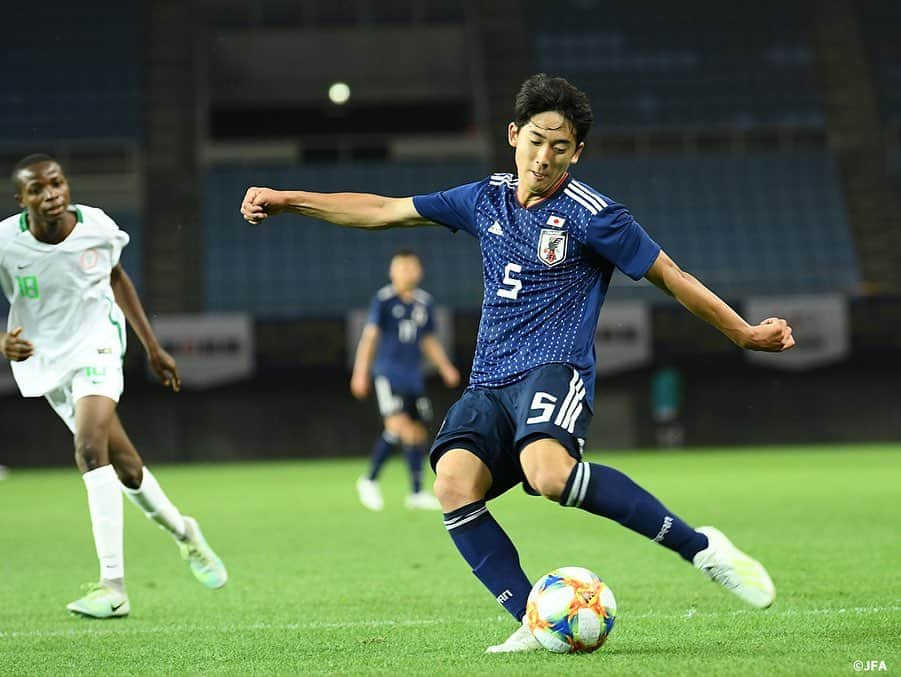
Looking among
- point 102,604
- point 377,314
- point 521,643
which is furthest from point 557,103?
point 377,314

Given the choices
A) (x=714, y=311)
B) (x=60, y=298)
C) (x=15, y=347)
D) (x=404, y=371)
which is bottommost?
(x=404, y=371)

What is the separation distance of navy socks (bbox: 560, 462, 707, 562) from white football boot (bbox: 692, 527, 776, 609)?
40 millimetres

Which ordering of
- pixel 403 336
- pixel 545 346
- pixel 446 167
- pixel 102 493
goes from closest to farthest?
pixel 545 346 < pixel 102 493 < pixel 403 336 < pixel 446 167

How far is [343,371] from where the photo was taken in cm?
2572

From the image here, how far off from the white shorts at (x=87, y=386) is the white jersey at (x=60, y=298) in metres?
0.03

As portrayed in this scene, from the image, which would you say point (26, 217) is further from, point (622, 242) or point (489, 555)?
point (622, 242)

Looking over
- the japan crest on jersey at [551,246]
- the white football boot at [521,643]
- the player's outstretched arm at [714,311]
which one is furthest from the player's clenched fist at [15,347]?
the player's outstretched arm at [714,311]

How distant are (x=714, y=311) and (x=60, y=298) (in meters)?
3.31

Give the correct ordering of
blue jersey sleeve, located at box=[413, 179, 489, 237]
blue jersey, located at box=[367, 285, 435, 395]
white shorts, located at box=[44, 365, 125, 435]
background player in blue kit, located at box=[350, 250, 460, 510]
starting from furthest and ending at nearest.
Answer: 1. blue jersey, located at box=[367, 285, 435, 395]
2. background player in blue kit, located at box=[350, 250, 460, 510]
3. white shorts, located at box=[44, 365, 125, 435]
4. blue jersey sleeve, located at box=[413, 179, 489, 237]

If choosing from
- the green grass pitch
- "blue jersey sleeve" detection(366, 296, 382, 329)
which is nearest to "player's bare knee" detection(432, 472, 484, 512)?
the green grass pitch

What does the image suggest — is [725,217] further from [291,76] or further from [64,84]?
[64,84]

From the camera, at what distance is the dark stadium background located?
1050 inches

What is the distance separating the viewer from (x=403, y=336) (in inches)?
546

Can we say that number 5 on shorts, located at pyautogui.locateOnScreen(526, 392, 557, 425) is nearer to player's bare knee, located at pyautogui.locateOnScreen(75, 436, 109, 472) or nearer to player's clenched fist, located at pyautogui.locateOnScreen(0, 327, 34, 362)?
player's clenched fist, located at pyautogui.locateOnScreen(0, 327, 34, 362)
